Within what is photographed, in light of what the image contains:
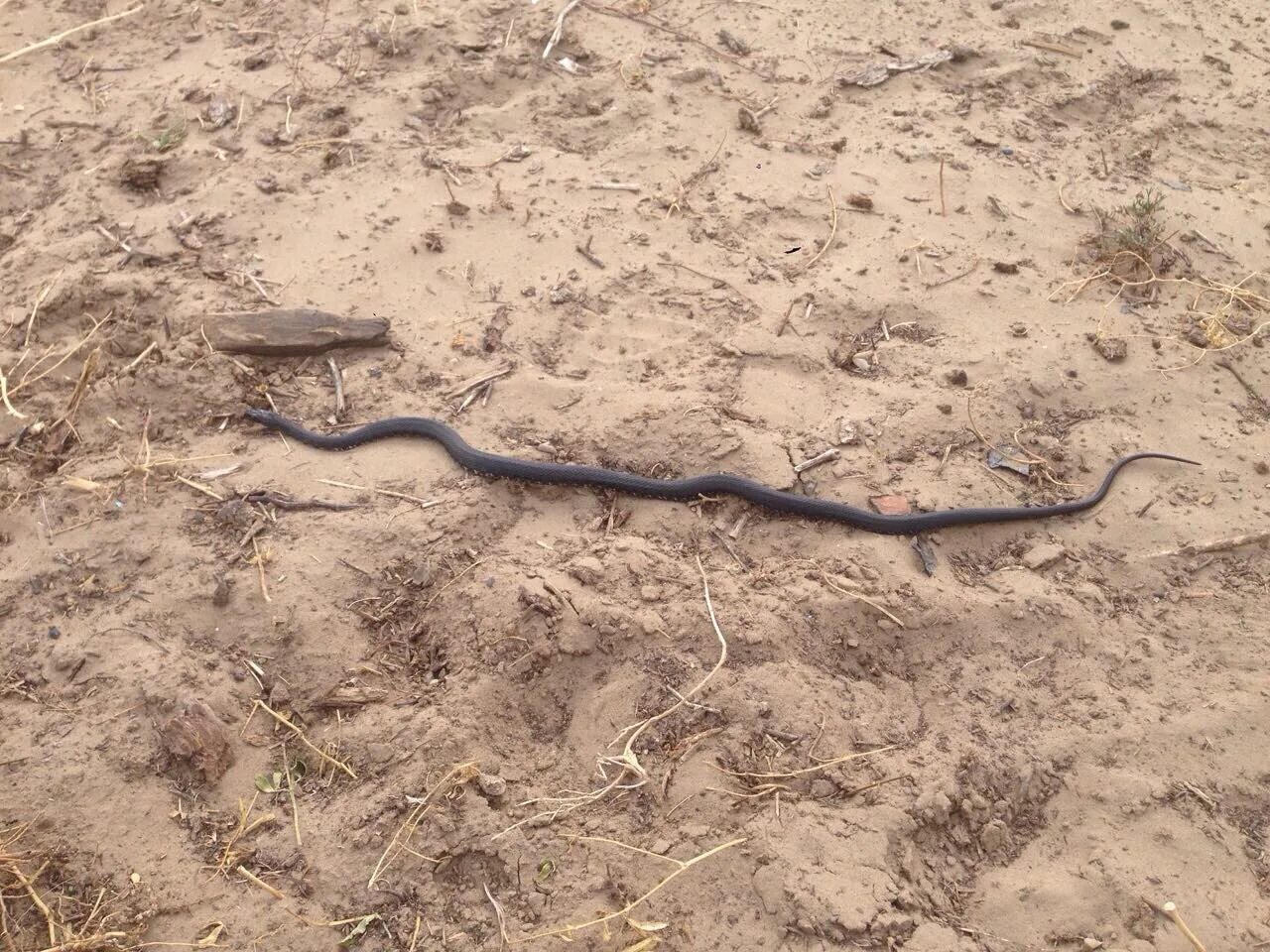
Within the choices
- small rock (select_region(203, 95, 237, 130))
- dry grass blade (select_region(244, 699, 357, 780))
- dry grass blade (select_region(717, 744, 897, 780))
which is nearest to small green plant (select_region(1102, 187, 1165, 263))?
dry grass blade (select_region(717, 744, 897, 780))

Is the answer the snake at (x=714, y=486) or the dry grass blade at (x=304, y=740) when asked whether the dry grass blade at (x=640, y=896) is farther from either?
the snake at (x=714, y=486)

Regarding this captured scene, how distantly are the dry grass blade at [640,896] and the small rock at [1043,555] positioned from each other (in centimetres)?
158

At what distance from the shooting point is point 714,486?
355 centimetres

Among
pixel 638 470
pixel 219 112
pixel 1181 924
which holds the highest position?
pixel 219 112

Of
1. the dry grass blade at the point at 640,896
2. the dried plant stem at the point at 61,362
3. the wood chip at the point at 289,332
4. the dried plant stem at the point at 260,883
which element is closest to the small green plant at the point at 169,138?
the dried plant stem at the point at 61,362

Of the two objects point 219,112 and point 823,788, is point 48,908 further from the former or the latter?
point 219,112

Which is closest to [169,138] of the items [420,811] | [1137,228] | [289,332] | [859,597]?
[289,332]

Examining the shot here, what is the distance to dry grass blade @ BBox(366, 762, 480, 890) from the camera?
2572mm

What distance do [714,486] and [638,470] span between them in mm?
327

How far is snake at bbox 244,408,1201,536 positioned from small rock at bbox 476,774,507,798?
1287 mm

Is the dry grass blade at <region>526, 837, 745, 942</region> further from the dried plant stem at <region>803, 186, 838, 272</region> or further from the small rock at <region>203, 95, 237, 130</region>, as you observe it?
the small rock at <region>203, 95, 237, 130</region>

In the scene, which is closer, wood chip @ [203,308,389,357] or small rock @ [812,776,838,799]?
small rock @ [812,776,838,799]

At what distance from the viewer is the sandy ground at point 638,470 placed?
2588 mm

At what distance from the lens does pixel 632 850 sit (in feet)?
8.46
